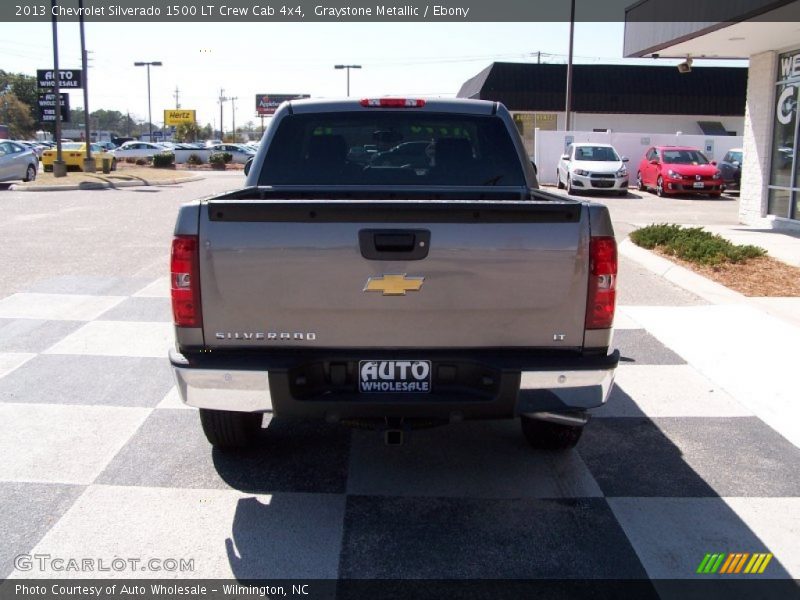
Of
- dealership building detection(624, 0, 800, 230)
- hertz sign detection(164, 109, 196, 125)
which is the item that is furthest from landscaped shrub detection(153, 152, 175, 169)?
hertz sign detection(164, 109, 196, 125)

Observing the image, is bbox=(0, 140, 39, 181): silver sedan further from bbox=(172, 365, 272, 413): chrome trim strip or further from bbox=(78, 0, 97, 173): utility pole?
bbox=(172, 365, 272, 413): chrome trim strip

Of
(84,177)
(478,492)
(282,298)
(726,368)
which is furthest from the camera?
(84,177)

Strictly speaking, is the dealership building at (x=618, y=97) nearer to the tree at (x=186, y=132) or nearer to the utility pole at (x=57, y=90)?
the utility pole at (x=57, y=90)

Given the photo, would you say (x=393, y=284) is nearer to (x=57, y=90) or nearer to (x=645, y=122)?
(x=57, y=90)

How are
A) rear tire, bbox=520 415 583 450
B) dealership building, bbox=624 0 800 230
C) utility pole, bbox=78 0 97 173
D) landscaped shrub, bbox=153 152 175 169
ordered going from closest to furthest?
rear tire, bbox=520 415 583 450 < dealership building, bbox=624 0 800 230 < utility pole, bbox=78 0 97 173 < landscaped shrub, bbox=153 152 175 169

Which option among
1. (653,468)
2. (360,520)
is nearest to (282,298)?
(360,520)

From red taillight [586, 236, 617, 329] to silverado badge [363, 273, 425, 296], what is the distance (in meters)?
0.79

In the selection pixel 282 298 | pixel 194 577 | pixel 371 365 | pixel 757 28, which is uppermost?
pixel 757 28

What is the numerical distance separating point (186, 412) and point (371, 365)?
86.9 inches

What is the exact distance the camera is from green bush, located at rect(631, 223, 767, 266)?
10.8m

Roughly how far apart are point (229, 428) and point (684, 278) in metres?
7.34

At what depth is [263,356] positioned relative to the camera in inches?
149

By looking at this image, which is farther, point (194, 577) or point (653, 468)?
point (653, 468)

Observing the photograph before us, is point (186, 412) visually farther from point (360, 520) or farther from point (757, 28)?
point (757, 28)
